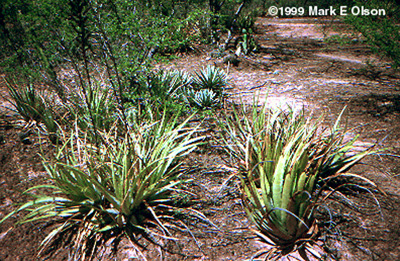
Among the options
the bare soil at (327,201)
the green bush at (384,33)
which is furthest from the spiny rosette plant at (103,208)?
the green bush at (384,33)

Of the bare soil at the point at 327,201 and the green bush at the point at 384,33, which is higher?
the green bush at the point at 384,33

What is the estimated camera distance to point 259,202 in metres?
2.35

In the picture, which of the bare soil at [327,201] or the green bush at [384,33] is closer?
the bare soil at [327,201]

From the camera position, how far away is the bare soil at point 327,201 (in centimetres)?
237

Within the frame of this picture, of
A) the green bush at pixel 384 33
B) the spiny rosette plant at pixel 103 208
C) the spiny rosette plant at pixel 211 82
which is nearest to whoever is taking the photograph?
the spiny rosette plant at pixel 103 208

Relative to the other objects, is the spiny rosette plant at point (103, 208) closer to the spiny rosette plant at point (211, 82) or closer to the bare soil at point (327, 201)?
the bare soil at point (327, 201)

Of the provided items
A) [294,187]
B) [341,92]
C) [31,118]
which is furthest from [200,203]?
[341,92]

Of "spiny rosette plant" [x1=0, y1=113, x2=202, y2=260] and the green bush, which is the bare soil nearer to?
"spiny rosette plant" [x1=0, y1=113, x2=202, y2=260]

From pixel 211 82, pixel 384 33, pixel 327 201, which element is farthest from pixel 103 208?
pixel 384 33

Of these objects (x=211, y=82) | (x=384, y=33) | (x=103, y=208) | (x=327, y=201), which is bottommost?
(x=327, y=201)

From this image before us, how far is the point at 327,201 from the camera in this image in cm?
275

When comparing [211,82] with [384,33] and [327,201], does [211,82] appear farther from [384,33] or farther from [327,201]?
[327,201]

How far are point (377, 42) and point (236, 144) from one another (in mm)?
3358

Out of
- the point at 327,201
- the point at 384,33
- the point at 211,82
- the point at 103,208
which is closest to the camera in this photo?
the point at 103,208
